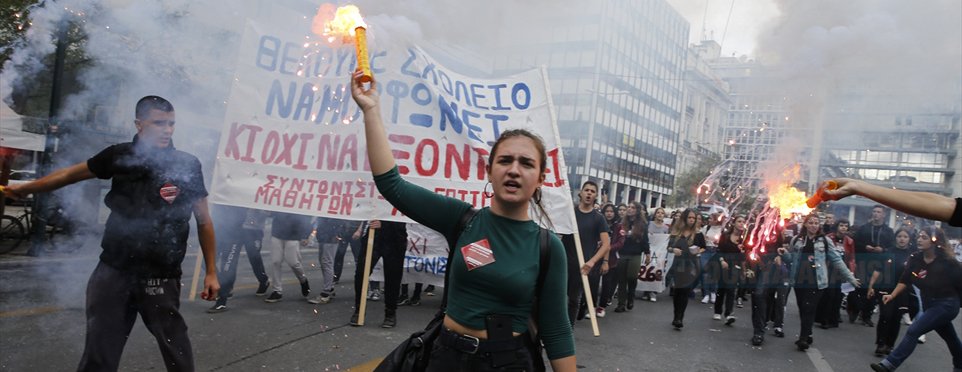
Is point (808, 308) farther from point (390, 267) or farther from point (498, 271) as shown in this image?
point (498, 271)

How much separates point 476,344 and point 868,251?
990cm

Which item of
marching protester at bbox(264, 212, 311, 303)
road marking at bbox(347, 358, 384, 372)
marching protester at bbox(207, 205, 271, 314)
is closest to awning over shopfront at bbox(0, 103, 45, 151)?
marching protester at bbox(207, 205, 271, 314)

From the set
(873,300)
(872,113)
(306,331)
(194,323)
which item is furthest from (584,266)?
(873,300)

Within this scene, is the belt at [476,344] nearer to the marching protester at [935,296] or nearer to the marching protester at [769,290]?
the marching protester at [935,296]

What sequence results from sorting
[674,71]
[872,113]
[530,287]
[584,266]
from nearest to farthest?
[530,287], [584,266], [872,113], [674,71]

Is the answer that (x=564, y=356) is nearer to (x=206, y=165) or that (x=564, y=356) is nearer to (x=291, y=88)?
(x=291, y=88)

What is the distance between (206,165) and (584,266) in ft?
14.0

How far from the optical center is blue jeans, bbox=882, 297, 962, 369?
609 cm

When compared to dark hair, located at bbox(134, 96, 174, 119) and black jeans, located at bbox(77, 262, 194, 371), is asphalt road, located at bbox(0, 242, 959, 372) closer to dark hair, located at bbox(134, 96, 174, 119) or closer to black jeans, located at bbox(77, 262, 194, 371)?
black jeans, located at bbox(77, 262, 194, 371)

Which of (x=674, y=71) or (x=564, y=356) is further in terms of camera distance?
(x=674, y=71)

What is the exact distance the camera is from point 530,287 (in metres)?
2.16

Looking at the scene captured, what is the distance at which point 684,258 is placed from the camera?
9.02 meters

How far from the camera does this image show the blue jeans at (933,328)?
6086mm

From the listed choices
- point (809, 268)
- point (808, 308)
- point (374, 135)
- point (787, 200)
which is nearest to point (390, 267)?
point (374, 135)
